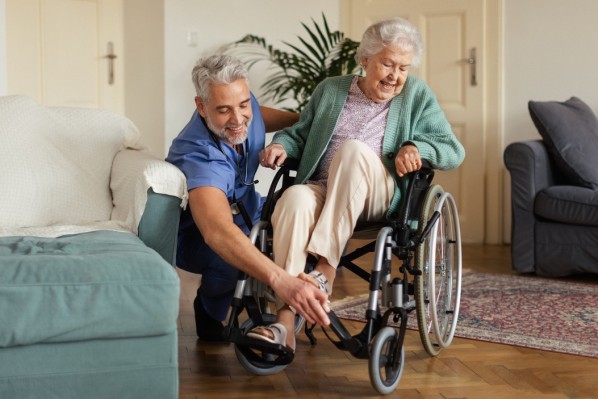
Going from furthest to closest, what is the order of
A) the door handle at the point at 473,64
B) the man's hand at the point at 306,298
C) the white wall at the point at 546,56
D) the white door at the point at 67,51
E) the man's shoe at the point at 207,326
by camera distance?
the door handle at the point at 473,64 < the white door at the point at 67,51 < the white wall at the point at 546,56 < the man's shoe at the point at 207,326 < the man's hand at the point at 306,298

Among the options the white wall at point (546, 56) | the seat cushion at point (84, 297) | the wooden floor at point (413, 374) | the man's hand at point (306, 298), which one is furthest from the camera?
the white wall at point (546, 56)

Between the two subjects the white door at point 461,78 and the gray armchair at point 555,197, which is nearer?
the gray armchair at point 555,197

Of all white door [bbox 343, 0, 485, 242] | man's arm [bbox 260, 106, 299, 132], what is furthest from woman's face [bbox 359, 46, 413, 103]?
white door [bbox 343, 0, 485, 242]

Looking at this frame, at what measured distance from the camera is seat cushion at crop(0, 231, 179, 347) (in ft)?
7.27

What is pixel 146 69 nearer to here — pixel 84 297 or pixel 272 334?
pixel 272 334

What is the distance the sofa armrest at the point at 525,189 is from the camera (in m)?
4.56

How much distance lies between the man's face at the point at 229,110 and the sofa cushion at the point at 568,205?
212 cm

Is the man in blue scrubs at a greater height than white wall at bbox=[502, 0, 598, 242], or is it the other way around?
white wall at bbox=[502, 0, 598, 242]

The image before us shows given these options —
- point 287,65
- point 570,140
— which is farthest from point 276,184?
point 287,65

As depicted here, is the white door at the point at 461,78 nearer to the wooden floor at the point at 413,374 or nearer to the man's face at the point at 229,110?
the wooden floor at the point at 413,374

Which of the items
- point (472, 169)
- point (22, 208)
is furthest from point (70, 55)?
point (22, 208)

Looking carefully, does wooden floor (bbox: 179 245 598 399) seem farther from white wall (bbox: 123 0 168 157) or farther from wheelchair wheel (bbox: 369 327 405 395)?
white wall (bbox: 123 0 168 157)

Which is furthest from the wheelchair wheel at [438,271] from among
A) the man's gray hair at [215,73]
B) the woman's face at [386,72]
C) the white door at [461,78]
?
the white door at [461,78]

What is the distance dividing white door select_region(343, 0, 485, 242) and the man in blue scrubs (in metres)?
2.73
